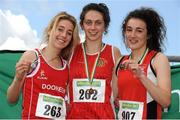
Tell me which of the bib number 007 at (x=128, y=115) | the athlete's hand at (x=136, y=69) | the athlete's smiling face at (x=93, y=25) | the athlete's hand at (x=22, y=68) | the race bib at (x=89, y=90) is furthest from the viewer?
the athlete's smiling face at (x=93, y=25)

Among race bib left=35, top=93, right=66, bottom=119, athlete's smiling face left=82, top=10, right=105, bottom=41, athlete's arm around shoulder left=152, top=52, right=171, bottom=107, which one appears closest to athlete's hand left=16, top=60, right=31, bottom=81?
race bib left=35, top=93, right=66, bottom=119

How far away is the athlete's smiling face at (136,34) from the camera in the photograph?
3.27 metres

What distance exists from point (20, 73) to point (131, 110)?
3.27 ft

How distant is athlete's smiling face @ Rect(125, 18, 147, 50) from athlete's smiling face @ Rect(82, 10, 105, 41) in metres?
0.32

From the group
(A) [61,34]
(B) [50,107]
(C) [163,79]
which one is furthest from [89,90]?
(C) [163,79]

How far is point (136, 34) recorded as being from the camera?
129 inches

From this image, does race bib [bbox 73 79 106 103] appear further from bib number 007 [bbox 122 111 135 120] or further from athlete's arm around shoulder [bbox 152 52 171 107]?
athlete's arm around shoulder [bbox 152 52 171 107]

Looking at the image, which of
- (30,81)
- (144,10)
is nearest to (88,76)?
(30,81)

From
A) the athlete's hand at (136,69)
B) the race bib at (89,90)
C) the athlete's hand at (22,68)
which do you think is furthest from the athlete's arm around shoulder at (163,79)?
the athlete's hand at (22,68)

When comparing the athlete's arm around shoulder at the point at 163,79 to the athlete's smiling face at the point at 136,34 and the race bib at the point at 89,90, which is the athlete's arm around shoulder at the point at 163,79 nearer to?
the athlete's smiling face at the point at 136,34

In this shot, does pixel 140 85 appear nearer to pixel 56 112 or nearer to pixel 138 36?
pixel 138 36

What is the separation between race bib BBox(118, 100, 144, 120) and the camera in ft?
10.4

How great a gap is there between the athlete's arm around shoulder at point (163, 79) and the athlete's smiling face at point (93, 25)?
697 millimetres

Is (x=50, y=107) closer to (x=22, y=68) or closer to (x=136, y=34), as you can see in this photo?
(x=22, y=68)
